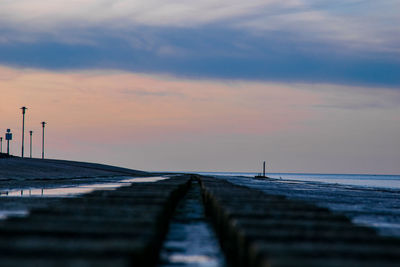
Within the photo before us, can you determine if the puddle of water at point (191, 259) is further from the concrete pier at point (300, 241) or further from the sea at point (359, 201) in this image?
the sea at point (359, 201)

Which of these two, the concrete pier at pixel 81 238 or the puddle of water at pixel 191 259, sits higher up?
the concrete pier at pixel 81 238

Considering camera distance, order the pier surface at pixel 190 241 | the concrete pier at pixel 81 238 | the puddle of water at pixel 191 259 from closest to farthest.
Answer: the concrete pier at pixel 81 238 < the pier surface at pixel 190 241 < the puddle of water at pixel 191 259

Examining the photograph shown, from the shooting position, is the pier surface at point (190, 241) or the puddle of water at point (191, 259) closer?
the pier surface at point (190, 241)

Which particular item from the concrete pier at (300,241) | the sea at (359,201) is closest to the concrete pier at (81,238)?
the concrete pier at (300,241)

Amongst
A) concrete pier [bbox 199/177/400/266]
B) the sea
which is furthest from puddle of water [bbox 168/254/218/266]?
the sea

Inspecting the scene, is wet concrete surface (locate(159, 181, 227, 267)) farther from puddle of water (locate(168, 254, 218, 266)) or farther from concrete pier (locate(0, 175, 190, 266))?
concrete pier (locate(0, 175, 190, 266))

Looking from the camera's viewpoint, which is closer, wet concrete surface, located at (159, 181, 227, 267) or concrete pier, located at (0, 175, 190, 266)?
concrete pier, located at (0, 175, 190, 266)


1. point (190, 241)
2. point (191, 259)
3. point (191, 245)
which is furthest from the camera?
point (190, 241)

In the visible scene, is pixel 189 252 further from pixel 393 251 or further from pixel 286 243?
pixel 393 251

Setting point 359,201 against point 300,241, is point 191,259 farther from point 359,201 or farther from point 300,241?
point 359,201

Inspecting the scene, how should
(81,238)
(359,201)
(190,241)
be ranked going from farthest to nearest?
(359,201) → (190,241) → (81,238)

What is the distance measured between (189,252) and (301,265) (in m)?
3.55

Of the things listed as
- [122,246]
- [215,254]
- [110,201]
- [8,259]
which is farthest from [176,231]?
[8,259]

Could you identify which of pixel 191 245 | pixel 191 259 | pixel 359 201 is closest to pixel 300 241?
pixel 191 259
